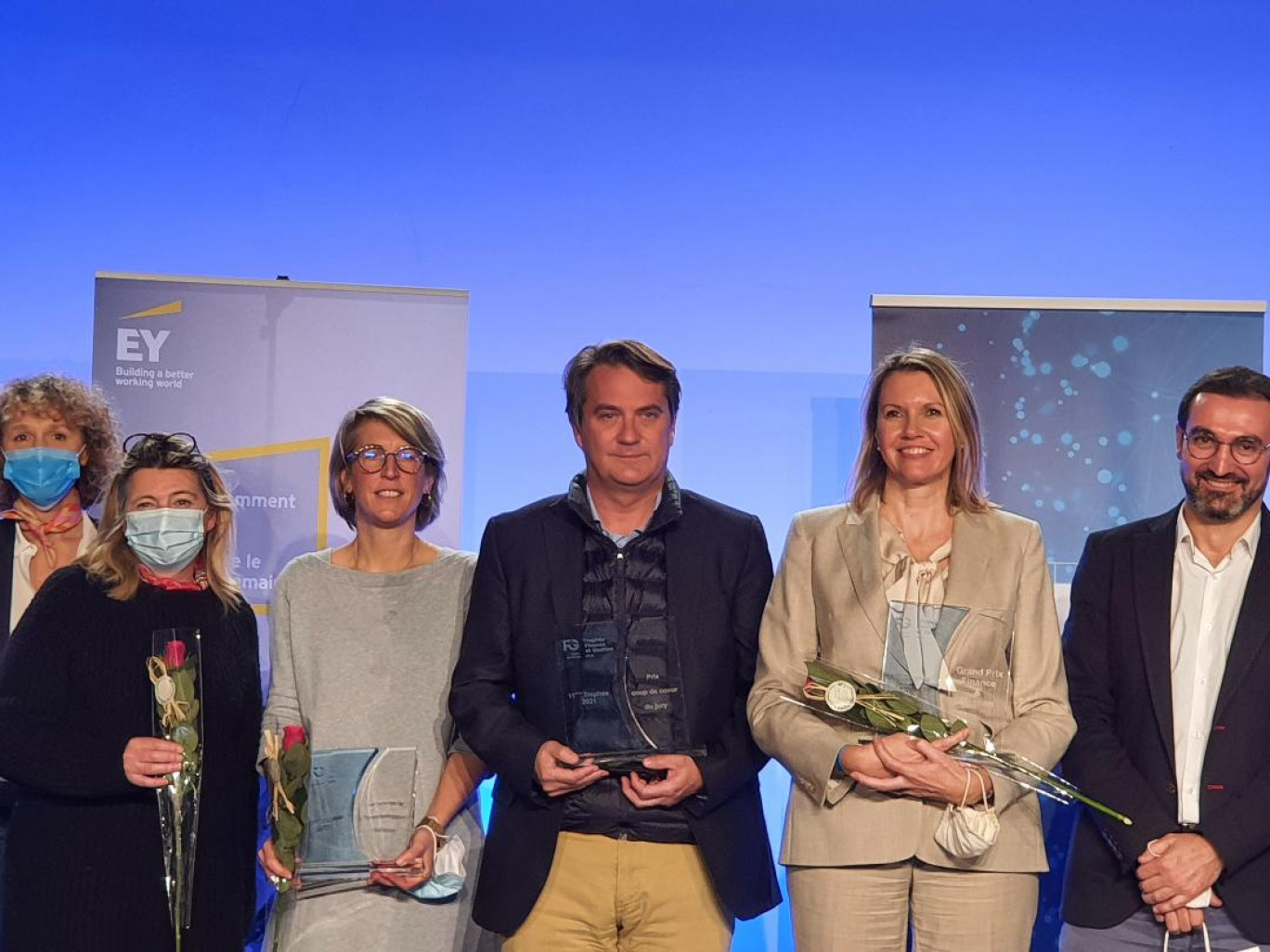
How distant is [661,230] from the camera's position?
5.38 m

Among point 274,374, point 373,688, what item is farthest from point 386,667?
point 274,374

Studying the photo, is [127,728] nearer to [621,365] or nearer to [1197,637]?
[621,365]

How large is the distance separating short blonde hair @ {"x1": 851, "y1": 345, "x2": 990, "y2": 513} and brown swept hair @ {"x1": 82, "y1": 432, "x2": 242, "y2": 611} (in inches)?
57.6

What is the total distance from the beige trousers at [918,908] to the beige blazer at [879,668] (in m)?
0.04

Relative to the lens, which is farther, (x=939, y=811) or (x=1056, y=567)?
(x=1056, y=567)

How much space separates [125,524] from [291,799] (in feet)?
2.52

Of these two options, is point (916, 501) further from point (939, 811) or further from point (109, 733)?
point (109, 733)

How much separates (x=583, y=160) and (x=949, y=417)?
110 inches

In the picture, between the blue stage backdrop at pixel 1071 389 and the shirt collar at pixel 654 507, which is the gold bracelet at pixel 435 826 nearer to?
the shirt collar at pixel 654 507

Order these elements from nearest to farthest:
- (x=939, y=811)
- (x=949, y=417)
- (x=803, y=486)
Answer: (x=939, y=811), (x=949, y=417), (x=803, y=486)

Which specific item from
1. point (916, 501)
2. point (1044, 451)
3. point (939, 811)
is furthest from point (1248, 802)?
point (1044, 451)

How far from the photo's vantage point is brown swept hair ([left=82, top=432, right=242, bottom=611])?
311 cm

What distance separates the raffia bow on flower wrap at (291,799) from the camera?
2.87 metres

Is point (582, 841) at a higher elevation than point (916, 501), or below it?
below
